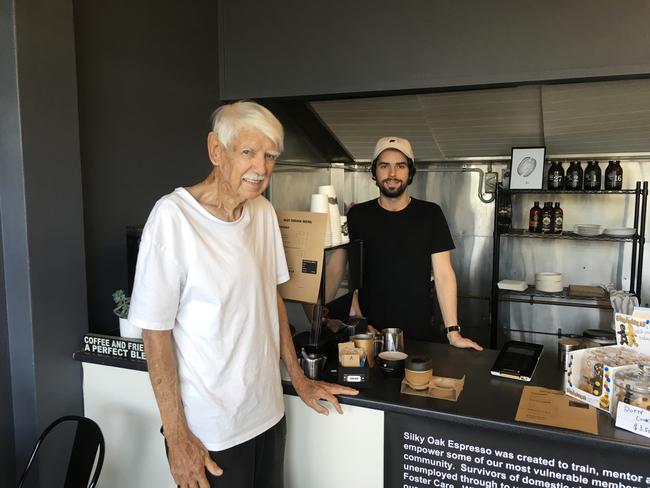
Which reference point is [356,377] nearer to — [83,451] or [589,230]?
[83,451]

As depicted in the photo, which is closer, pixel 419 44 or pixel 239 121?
pixel 239 121

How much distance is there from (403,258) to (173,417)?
4.17ft

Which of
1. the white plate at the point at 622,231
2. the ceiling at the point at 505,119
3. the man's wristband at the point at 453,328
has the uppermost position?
the ceiling at the point at 505,119

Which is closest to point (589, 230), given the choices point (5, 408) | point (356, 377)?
point (356, 377)

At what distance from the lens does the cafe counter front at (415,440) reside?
4.09ft

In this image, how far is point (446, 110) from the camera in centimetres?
317

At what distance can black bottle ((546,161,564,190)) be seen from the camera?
353cm

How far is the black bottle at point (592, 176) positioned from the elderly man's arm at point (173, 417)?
10.2ft

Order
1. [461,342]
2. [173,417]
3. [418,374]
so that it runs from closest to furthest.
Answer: [173,417] → [418,374] → [461,342]

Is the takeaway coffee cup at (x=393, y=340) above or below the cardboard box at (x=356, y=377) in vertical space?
above

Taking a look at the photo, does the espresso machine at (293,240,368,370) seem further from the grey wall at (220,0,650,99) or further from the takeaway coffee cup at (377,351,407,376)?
the grey wall at (220,0,650,99)

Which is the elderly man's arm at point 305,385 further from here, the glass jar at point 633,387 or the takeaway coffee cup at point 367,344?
the glass jar at point 633,387

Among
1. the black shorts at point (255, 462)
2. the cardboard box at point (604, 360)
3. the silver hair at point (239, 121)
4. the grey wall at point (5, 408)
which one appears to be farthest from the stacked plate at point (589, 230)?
the grey wall at point (5, 408)

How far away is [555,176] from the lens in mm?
3547
